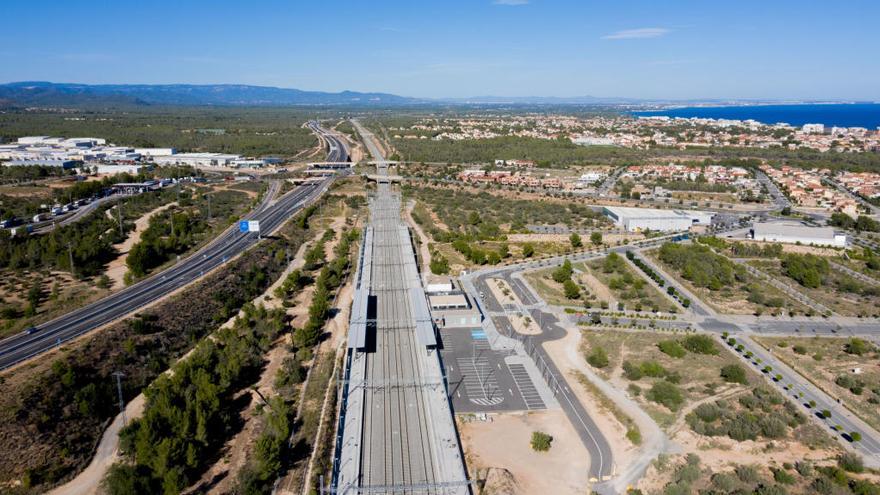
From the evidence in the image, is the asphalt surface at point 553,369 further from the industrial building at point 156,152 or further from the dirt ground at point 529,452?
the industrial building at point 156,152

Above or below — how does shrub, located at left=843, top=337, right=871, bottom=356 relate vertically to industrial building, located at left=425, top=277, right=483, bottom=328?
below

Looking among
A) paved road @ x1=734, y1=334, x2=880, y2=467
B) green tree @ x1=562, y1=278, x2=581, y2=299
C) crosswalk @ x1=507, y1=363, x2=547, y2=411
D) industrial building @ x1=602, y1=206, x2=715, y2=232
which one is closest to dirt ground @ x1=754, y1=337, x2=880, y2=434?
paved road @ x1=734, y1=334, x2=880, y2=467

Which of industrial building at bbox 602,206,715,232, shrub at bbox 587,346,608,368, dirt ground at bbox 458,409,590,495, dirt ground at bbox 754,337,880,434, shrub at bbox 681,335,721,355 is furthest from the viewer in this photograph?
industrial building at bbox 602,206,715,232

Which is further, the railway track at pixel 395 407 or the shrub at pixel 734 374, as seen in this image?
the shrub at pixel 734 374

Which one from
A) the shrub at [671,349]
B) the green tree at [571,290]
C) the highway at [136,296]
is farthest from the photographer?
the green tree at [571,290]

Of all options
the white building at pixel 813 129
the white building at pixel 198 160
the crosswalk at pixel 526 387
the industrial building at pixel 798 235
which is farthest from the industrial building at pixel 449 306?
the white building at pixel 813 129

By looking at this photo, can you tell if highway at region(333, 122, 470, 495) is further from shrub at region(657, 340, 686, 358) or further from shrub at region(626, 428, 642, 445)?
shrub at region(657, 340, 686, 358)

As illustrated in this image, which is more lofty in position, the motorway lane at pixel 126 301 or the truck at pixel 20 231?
the truck at pixel 20 231
